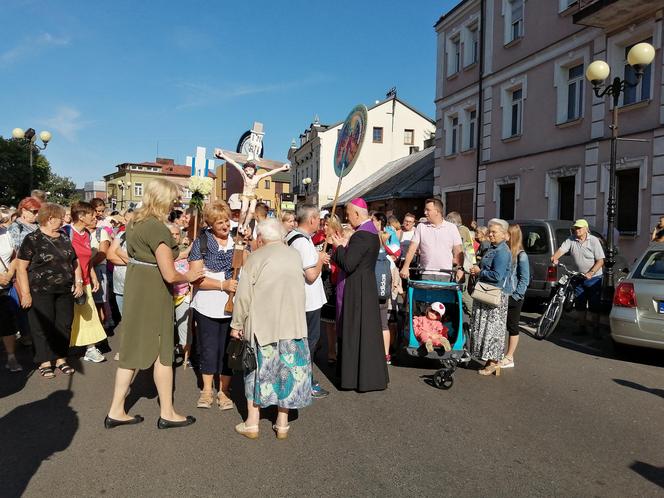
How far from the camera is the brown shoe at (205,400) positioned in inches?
191

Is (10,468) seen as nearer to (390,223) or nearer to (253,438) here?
(253,438)

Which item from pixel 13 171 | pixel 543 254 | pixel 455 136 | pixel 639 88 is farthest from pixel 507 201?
pixel 13 171

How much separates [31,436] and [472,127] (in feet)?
64.9

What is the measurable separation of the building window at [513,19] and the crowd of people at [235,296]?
1364 cm

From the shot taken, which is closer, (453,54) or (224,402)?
(224,402)

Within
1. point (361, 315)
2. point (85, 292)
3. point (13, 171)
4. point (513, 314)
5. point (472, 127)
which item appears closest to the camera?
point (361, 315)

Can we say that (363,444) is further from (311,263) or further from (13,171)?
(13,171)

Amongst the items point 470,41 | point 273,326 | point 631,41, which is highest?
point 470,41

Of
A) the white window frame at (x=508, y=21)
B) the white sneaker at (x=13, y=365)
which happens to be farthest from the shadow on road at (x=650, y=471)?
the white window frame at (x=508, y=21)

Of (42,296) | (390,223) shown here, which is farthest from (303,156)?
(42,296)

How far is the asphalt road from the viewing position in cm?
345

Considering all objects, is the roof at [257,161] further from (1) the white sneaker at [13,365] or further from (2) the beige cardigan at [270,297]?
(2) the beige cardigan at [270,297]

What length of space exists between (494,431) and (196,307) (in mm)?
2786

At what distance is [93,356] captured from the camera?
6.59 meters
